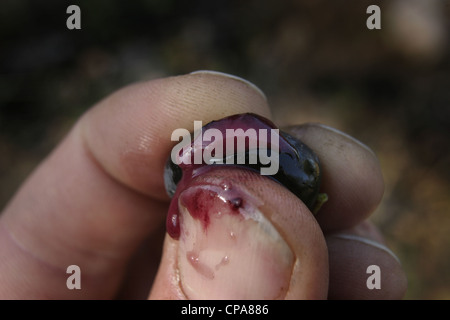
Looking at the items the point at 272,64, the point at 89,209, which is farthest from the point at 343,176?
the point at 272,64

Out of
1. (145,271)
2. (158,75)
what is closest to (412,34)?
(158,75)

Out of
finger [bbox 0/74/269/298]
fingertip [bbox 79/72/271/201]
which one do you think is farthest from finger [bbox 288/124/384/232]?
finger [bbox 0/74/269/298]

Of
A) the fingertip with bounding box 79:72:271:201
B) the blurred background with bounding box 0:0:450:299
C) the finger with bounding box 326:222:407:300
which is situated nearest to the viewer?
the fingertip with bounding box 79:72:271:201

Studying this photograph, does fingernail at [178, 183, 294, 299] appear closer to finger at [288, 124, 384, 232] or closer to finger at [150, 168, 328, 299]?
finger at [150, 168, 328, 299]

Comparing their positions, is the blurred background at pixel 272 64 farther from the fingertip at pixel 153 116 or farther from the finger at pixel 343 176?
the fingertip at pixel 153 116

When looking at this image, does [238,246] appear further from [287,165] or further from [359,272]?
[359,272]

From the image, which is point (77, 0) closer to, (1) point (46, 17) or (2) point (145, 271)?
(1) point (46, 17)
